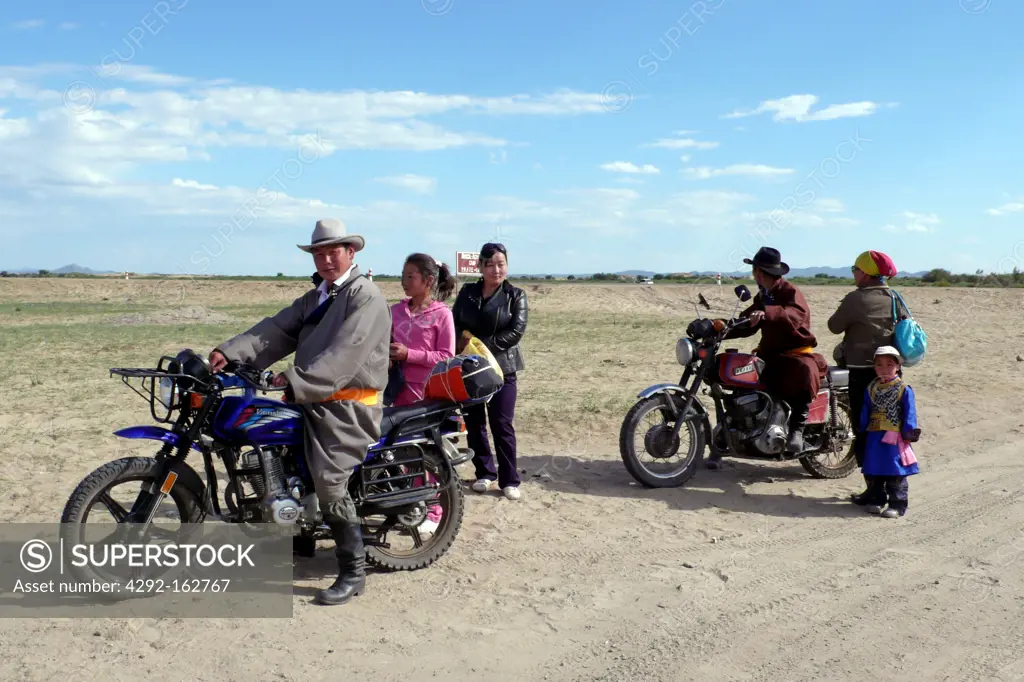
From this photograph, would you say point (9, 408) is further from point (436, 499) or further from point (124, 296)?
point (124, 296)

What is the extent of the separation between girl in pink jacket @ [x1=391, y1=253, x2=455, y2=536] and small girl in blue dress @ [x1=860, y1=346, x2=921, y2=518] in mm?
3326

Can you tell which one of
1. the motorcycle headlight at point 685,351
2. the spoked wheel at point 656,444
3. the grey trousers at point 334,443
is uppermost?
the motorcycle headlight at point 685,351

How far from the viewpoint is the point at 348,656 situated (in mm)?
3975

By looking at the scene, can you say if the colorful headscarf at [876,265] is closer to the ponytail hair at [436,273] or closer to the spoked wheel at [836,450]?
the spoked wheel at [836,450]

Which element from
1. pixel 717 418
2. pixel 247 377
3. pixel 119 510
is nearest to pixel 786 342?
pixel 717 418

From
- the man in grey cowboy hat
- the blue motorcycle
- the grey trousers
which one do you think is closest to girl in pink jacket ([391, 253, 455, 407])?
the blue motorcycle

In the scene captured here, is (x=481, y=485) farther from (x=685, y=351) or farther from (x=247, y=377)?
(x=247, y=377)

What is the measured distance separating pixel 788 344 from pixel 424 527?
3.69 m

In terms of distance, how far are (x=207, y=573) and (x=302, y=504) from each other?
0.81m

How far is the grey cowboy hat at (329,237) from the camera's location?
15.0 feet

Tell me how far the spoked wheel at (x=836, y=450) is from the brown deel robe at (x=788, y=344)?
1.57 ft

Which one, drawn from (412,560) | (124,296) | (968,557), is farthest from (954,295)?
(124,296)

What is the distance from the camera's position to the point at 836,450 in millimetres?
7559

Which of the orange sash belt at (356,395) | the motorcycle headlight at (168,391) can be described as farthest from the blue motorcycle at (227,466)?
the orange sash belt at (356,395)
